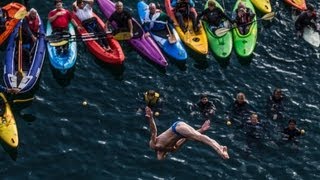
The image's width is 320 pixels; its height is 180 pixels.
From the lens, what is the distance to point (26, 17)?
90.7ft

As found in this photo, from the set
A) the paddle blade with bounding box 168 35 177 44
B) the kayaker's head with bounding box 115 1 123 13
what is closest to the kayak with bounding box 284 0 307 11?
the paddle blade with bounding box 168 35 177 44

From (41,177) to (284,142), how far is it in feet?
32.2

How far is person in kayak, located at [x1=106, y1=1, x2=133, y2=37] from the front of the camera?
92.3ft

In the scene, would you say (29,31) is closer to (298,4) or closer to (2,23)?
(2,23)

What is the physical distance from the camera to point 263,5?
3138 cm

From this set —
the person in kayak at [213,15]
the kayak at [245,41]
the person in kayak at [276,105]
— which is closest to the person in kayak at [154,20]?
the person in kayak at [213,15]

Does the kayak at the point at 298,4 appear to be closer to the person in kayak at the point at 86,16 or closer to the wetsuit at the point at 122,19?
the wetsuit at the point at 122,19

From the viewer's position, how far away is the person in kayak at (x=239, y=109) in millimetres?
25219

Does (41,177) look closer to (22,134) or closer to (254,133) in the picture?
(22,134)

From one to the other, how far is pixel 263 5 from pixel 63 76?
37.9 feet

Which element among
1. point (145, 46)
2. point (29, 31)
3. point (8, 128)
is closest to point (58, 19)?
point (29, 31)

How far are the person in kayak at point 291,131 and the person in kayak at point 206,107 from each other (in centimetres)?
309

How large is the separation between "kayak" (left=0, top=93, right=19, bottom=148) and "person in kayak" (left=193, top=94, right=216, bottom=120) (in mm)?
7656

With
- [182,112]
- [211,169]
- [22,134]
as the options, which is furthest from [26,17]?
[211,169]
